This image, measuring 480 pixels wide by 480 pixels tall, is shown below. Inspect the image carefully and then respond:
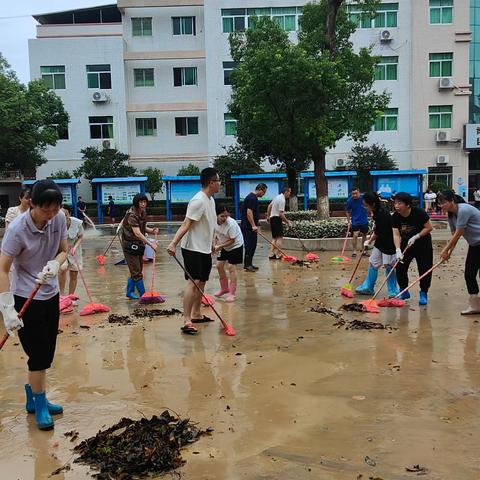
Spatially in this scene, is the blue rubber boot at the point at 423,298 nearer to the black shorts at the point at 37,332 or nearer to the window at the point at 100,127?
the black shorts at the point at 37,332

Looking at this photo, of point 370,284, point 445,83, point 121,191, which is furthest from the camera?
point 445,83

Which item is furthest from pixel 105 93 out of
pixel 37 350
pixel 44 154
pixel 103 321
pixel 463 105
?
pixel 37 350

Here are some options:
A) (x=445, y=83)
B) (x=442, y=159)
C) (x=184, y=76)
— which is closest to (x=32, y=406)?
(x=442, y=159)

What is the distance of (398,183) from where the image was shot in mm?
25688

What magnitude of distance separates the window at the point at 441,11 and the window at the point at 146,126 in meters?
17.7

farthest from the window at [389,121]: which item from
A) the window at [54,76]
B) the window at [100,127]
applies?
the window at [54,76]

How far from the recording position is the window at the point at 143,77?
111ft

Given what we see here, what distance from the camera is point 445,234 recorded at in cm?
1664

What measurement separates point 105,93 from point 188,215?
2950 centimetres

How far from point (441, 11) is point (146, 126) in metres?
18.8

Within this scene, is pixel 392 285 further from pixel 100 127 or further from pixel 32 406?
pixel 100 127

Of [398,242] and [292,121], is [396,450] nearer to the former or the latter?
[398,242]

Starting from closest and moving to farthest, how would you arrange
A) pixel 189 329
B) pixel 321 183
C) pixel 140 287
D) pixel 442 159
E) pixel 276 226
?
pixel 189 329, pixel 140 287, pixel 276 226, pixel 321 183, pixel 442 159

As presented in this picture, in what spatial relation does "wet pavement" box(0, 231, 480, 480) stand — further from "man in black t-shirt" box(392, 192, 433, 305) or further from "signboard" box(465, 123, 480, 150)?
"signboard" box(465, 123, 480, 150)
